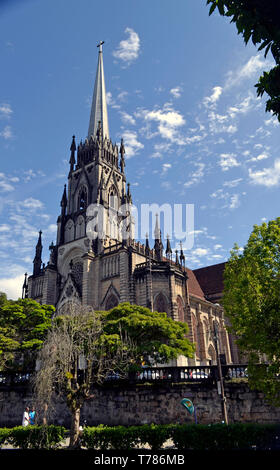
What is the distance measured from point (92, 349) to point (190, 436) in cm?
593

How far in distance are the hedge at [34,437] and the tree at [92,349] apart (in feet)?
3.34

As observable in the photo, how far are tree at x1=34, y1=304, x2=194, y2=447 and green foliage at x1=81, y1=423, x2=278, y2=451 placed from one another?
1.26 meters

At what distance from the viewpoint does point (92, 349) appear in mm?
17281

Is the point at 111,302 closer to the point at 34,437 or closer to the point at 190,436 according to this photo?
the point at 34,437

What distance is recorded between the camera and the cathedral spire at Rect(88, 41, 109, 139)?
61406mm

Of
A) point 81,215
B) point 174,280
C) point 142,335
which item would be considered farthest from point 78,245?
point 142,335

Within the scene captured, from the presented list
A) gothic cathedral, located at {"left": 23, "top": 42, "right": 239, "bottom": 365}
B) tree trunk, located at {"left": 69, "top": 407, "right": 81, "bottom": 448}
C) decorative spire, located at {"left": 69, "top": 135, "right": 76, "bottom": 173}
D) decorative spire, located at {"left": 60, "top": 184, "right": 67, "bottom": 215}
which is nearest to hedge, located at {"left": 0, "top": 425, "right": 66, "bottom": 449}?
tree trunk, located at {"left": 69, "top": 407, "right": 81, "bottom": 448}

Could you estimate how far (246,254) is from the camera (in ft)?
62.4

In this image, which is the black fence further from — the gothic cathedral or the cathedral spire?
the cathedral spire

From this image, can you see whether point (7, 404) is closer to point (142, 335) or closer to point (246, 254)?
point (142, 335)

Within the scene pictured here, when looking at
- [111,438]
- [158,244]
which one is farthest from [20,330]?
[158,244]

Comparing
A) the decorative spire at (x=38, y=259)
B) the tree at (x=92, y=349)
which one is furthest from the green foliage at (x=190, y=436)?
the decorative spire at (x=38, y=259)

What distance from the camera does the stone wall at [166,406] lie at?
58.7 ft

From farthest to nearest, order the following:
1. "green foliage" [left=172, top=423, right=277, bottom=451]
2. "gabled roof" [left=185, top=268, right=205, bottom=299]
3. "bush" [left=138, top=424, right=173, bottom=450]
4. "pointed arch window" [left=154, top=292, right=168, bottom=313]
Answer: "gabled roof" [left=185, top=268, right=205, bottom=299], "pointed arch window" [left=154, top=292, right=168, bottom=313], "bush" [left=138, top=424, right=173, bottom=450], "green foliage" [left=172, top=423, right=277, bottom=451]
